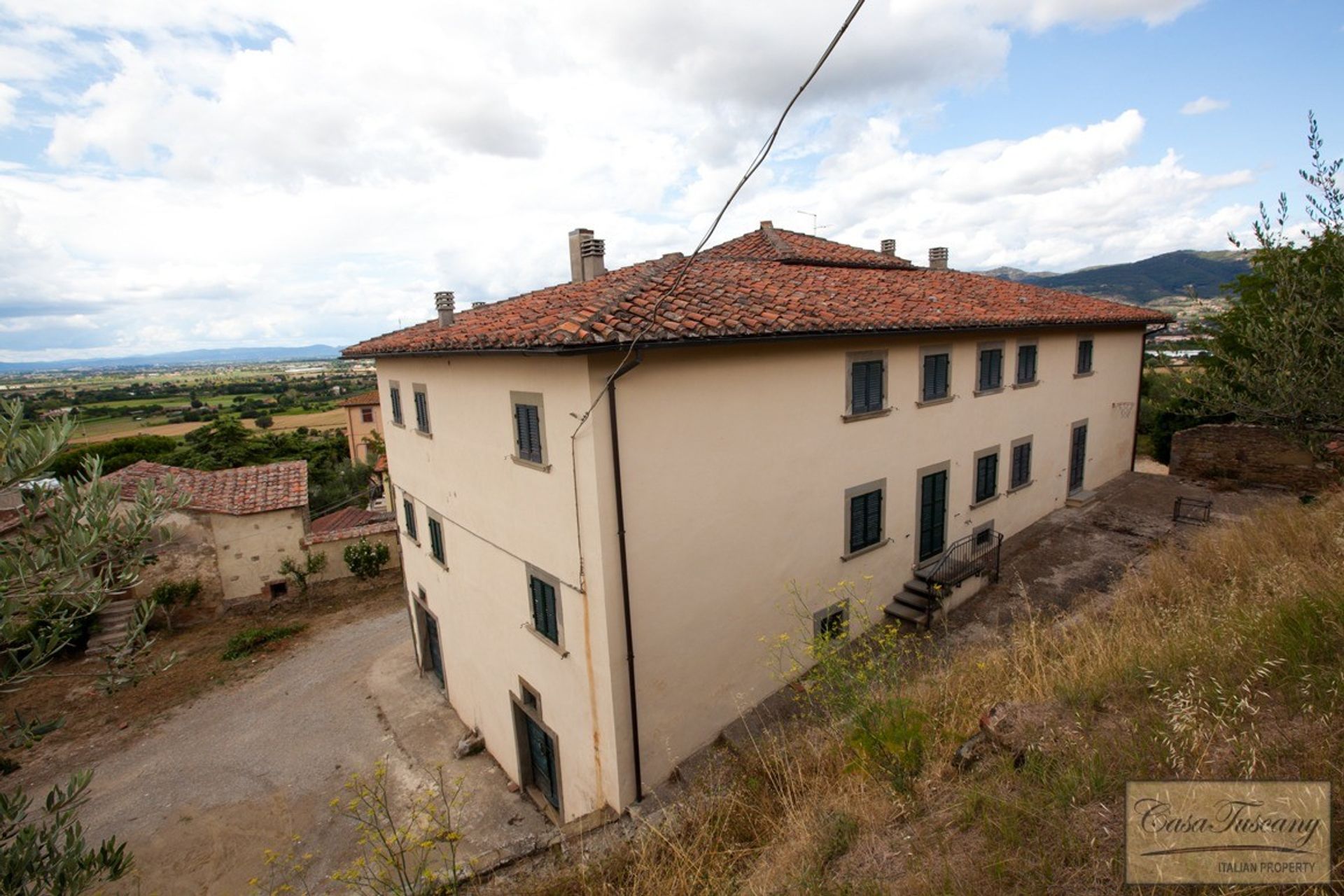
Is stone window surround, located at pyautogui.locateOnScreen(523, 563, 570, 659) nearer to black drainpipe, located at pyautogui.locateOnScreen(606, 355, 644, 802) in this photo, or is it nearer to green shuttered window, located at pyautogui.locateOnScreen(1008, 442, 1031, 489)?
black drainpipe, located at pyautogui.locateOnScreen(606, 355, 644, 802)

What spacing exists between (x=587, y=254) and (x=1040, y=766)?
10.8m

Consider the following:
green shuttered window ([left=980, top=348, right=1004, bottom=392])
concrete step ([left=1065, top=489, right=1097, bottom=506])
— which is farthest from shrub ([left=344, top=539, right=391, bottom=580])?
concrete step ([left=1065, top=489, right=1097, bottom=506])

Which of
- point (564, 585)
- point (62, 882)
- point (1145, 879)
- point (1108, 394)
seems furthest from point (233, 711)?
point (1108, 394)

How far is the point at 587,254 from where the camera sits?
1200 centimetres

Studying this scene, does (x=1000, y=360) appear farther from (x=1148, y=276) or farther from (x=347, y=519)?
(x=1148, y=276)

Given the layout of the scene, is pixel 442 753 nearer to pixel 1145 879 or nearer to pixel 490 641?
pixel 490 641

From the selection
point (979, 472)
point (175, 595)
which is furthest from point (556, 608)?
point (175, 595)

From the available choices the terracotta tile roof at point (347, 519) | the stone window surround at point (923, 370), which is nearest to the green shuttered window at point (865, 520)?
the stone window surround at point (923, 370)

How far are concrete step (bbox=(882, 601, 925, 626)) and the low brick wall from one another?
12949 millimetres

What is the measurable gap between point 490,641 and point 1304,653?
10.6 metres

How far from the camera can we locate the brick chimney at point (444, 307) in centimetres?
1252

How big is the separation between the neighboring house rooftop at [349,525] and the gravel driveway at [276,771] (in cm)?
516

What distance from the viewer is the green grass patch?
56.7ft

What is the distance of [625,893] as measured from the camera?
4.57 meters
